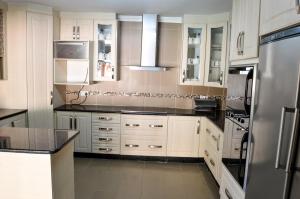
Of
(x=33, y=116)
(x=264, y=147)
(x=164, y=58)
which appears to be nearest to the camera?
(x=264, y=147)

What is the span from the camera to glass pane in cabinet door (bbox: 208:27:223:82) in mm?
3671

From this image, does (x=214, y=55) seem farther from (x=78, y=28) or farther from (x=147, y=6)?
(x=78, y=28)

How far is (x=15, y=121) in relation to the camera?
10.4 feet

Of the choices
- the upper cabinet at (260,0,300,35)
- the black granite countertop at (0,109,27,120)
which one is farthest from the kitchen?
the upper cabinet at (260,0,300,35)

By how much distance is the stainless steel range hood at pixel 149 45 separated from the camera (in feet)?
12.4

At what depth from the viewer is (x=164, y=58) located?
13.4 feet

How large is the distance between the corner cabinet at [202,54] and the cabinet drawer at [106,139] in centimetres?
140

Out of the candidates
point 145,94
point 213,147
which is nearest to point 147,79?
point 145,94

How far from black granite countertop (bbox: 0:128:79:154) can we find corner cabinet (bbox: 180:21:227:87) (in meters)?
2.33

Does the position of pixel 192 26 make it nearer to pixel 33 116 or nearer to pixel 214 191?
pixel 214 191

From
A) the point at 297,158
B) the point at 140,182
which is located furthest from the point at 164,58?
the point at 297,158

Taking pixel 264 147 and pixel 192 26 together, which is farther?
pixel 192 26

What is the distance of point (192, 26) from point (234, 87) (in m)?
2.02

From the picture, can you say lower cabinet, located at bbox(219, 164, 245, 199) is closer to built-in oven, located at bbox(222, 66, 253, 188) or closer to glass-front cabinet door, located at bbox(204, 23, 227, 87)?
built-in oven, located at bbox(222, 66, 253, 188)
